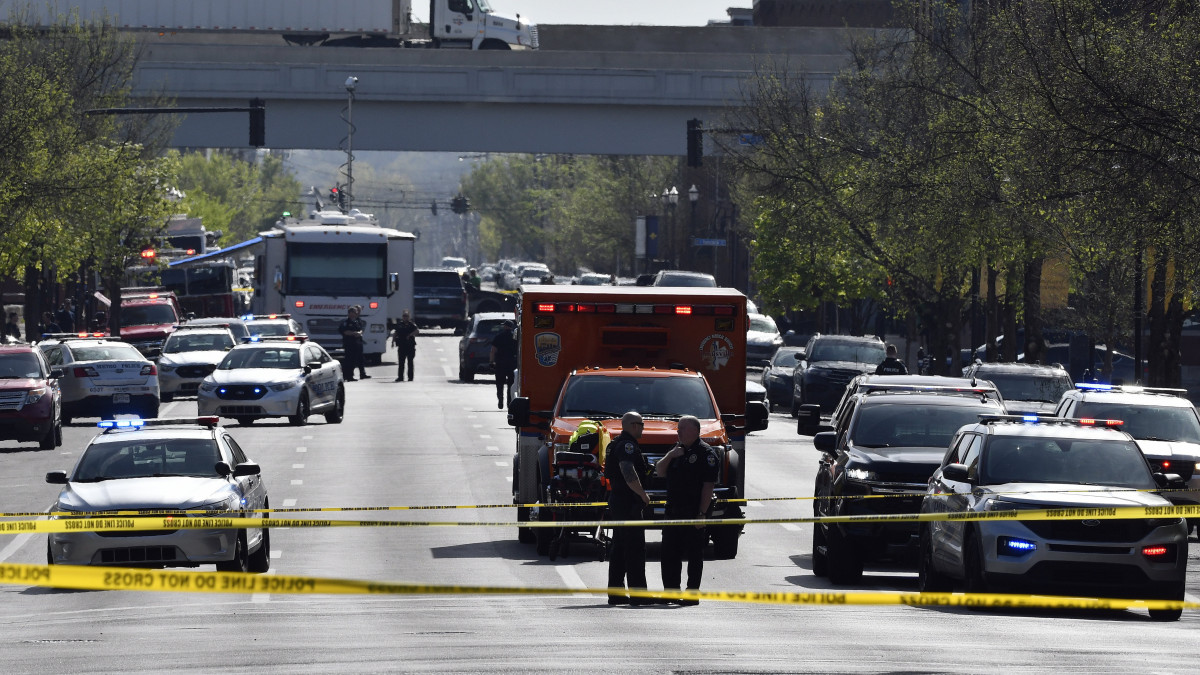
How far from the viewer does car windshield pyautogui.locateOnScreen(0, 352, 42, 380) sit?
99.1ft

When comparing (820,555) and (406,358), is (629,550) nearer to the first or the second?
(820,555)

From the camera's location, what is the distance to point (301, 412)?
34781 millimetres

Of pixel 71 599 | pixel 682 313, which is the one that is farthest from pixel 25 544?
pixel 682 313

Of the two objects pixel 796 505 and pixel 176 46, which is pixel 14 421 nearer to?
pixel 796 505

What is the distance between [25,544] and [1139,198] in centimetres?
1312

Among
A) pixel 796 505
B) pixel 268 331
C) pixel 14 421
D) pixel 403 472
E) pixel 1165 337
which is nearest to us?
pixel 796 505

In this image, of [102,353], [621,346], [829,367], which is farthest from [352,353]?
[621,346]

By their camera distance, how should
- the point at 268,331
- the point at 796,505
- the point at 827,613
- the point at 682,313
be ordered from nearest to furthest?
→ the point at 827,613 → the point at 682,313 → the point at 796,505 → the point at 268,331

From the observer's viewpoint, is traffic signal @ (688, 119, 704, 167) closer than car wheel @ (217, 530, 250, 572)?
No

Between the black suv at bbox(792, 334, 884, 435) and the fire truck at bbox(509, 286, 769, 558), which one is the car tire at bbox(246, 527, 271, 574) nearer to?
the fire truck at bbox(509, 286, 769, 558)

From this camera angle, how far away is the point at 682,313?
20.2 m

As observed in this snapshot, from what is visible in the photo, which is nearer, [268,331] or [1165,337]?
[1165,337]

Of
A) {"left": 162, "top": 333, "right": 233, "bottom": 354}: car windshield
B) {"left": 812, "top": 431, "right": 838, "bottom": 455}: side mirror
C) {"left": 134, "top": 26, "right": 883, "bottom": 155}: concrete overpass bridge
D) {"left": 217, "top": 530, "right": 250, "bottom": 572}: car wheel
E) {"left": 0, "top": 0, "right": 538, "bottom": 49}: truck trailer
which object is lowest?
{"left": 162, "top": 333, "right": 233, "bottom": 354}: car windshield

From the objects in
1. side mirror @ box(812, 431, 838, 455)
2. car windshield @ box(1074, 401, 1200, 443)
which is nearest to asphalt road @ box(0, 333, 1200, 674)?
side mirror @ box(812, 431, 838, 455)
